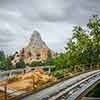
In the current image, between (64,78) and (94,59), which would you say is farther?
(94,59)

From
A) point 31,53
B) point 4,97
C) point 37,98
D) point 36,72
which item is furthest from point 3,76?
point 31,53

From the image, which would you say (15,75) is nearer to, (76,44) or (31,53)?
(76,44)

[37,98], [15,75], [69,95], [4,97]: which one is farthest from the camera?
[15,75]

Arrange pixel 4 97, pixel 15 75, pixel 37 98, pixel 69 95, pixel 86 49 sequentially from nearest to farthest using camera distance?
1. pixel 4 97
2. pixel 37 98
3. pixel 69 95
4. pixel 15 75
5. pixel 86 49

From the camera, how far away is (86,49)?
82.1 meters

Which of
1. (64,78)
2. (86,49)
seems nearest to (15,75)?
(64,78)

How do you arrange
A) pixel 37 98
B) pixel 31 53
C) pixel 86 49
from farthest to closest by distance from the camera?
pixel 31 53 → pixel 86 49 → pixel 37 98

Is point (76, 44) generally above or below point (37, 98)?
above

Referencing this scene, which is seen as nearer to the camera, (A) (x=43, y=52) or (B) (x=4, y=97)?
(B) (x=4, y=97)

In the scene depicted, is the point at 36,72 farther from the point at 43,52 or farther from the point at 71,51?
the point at 43,52

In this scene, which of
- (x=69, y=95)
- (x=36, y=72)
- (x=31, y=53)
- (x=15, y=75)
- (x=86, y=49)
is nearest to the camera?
(x=69, y=95)

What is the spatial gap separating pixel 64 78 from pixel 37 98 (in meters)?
17.3

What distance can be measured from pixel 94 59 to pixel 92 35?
571cm

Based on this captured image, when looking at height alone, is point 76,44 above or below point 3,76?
above
